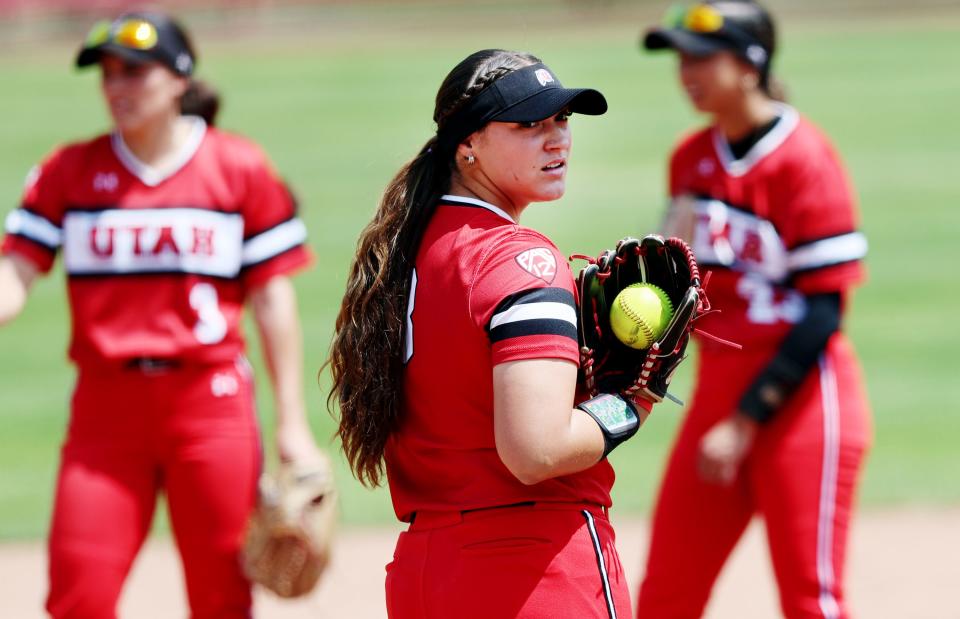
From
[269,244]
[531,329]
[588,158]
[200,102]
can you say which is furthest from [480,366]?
[588,158]

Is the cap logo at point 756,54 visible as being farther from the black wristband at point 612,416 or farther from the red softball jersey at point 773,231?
the black wristband at point 612,416

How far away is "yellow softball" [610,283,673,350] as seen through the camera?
2793mm

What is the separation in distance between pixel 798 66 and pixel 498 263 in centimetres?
1909

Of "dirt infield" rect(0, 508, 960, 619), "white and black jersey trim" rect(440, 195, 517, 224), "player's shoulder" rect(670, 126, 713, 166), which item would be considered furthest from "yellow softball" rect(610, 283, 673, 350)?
"dirt infield" rect(0, 508, 960, 619)

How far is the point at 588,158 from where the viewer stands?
1623cm

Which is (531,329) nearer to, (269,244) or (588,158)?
(269,244)

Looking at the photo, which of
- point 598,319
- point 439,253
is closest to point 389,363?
point 439,253

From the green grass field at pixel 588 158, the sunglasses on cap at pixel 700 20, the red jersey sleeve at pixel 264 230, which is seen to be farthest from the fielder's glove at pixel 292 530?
the sunglasses on cap at pixel 700 20

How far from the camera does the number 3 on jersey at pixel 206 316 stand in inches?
167

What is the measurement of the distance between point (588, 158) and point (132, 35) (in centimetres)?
1218

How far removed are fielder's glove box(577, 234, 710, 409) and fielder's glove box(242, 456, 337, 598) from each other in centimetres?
157

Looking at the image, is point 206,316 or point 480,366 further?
point 206,316

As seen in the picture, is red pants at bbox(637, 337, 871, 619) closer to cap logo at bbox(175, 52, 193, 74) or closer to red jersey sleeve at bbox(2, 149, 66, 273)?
cap logo at bbox(175, 52, 193, 74)

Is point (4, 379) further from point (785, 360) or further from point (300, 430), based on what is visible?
point (785, 360)
